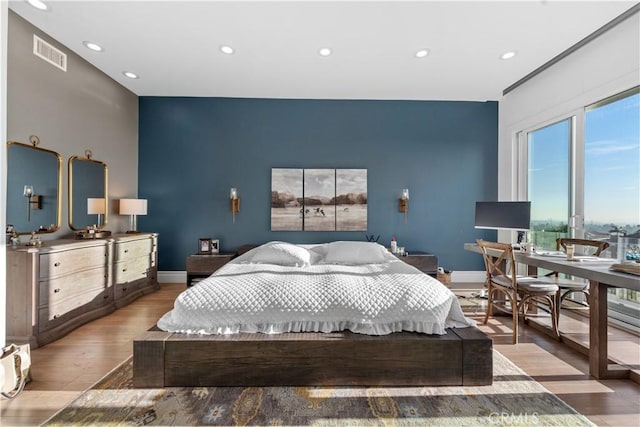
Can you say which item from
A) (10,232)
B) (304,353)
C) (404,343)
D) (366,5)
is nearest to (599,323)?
(404,343)

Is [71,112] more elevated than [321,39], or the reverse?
[321,39]

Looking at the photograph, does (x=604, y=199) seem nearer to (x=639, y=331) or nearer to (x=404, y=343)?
(x=639, y=331)

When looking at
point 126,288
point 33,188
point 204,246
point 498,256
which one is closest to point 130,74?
point 33,188

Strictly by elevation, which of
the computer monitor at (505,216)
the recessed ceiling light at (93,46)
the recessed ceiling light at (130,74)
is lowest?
the computer monitor at (505,216)

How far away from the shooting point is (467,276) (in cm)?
472

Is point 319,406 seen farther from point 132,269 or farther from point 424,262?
point 132,269

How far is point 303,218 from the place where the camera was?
4.57m

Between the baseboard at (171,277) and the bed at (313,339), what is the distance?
2724 mm

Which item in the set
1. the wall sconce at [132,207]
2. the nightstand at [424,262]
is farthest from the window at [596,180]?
the wall sconce at [132,207]

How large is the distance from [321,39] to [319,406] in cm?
302

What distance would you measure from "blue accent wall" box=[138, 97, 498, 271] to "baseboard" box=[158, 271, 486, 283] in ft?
0.32

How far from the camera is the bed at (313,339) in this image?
1927 millimetres

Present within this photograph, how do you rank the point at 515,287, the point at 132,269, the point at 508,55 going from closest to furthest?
the point at 515,287
the point at 508,55
the point at 132,269

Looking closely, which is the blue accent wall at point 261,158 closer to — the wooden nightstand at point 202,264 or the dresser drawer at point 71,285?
the wooden nightstand at point 202,264
